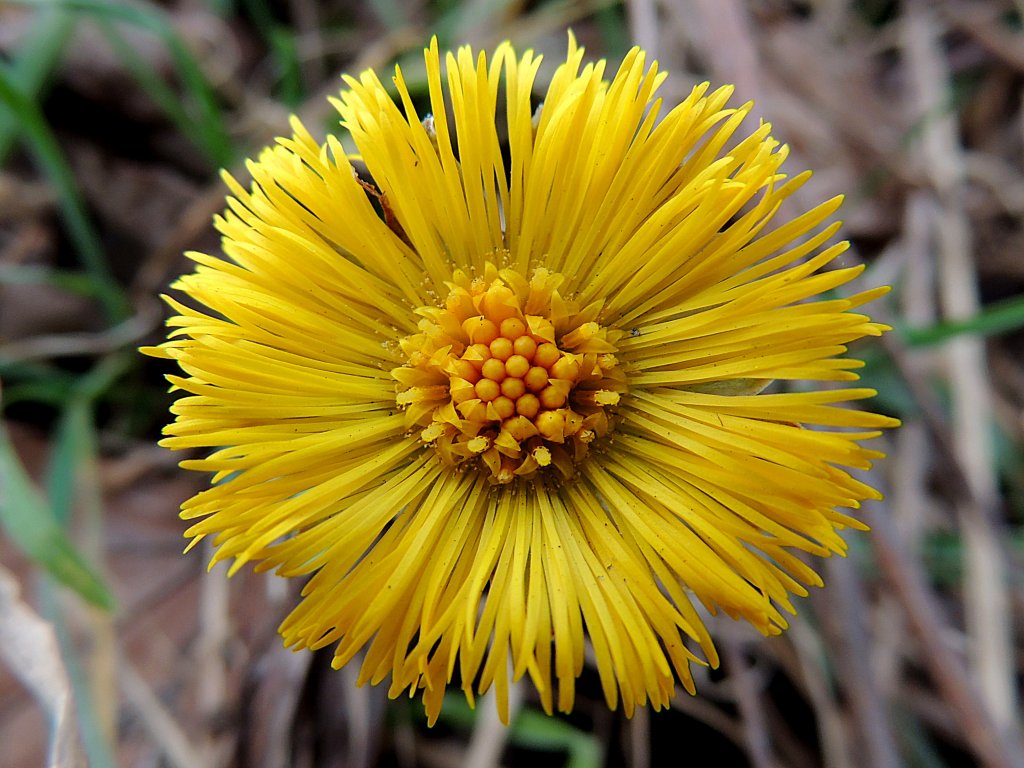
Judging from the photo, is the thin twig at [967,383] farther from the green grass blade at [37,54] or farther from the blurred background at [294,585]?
the green grass blade at [37,54]

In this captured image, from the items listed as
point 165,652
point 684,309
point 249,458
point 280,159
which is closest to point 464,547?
point 249,458

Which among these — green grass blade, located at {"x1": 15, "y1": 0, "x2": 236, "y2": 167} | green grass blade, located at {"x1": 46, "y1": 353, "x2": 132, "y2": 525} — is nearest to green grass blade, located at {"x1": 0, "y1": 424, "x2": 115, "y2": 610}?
green grass blade, located at {"x1": 46, "y1": 353, "x2": 132, "y2": 525}

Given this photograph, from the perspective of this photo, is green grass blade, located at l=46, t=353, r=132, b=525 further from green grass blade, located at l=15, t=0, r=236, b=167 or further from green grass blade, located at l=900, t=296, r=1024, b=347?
green grass blade, located at l=900, t=296, r=1024, b=347

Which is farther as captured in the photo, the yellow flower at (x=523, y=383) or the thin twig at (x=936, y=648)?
the thin twig at (x=936, y=648)

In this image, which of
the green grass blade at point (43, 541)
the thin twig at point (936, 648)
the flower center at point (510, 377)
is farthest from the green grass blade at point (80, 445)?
the thin twig at point (936, 648)

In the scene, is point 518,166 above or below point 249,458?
above

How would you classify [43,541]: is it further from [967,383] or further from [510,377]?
[967,383]

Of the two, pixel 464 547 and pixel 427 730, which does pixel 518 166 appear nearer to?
pixel 464 547
